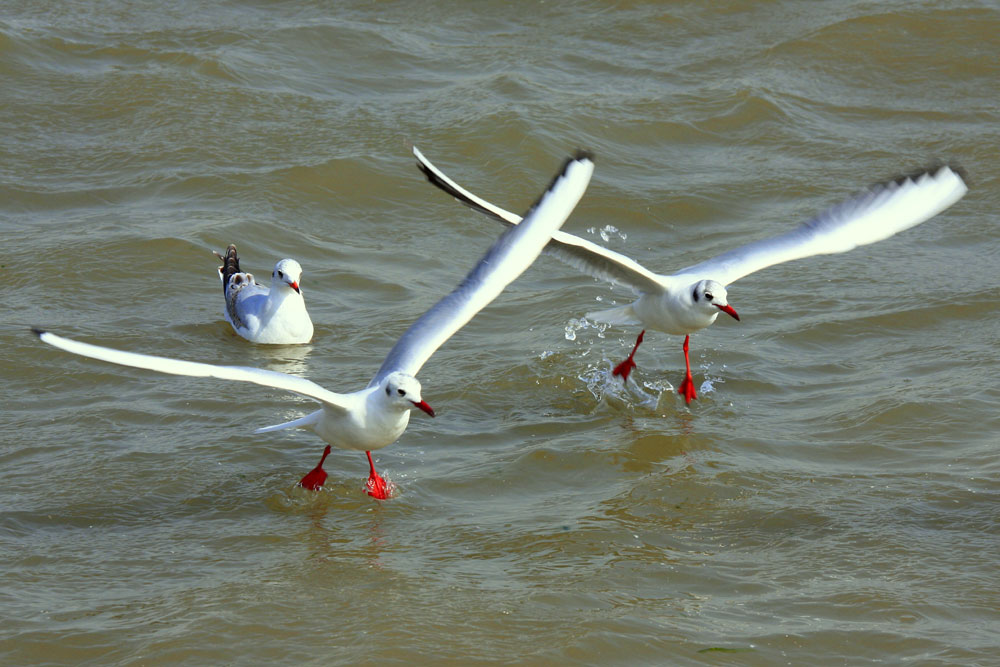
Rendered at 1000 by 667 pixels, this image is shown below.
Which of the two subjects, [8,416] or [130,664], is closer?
[130,664]

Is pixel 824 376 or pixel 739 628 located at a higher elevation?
pixel 824 376

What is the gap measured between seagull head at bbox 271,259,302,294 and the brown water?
1.53 ft

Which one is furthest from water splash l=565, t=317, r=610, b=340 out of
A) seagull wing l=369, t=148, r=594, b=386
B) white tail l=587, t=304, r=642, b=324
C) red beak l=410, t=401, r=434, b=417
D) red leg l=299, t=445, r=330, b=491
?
red beak l=410, t=401, r=434, b=417

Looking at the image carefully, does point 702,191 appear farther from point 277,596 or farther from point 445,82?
point 277,596

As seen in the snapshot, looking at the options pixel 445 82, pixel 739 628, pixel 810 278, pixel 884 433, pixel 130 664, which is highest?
pixel 445 82

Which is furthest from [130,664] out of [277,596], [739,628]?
[739,628]

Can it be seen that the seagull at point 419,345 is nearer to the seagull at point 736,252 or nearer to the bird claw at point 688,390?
the seagull at point 736,252

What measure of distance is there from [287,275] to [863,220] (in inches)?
150

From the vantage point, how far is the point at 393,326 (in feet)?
29.0

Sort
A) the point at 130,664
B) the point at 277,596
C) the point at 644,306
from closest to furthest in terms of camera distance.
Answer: the point at 130,664, the point at 277,596, the point at 644,306

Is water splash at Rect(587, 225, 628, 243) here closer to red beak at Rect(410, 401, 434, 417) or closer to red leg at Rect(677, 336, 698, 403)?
red leg at Rect(677, 336, 698, 403)

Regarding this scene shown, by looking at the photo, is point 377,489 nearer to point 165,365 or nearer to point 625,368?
point 165,365

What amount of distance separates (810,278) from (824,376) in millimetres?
1767

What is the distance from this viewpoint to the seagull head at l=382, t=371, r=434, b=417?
18.8 ft
